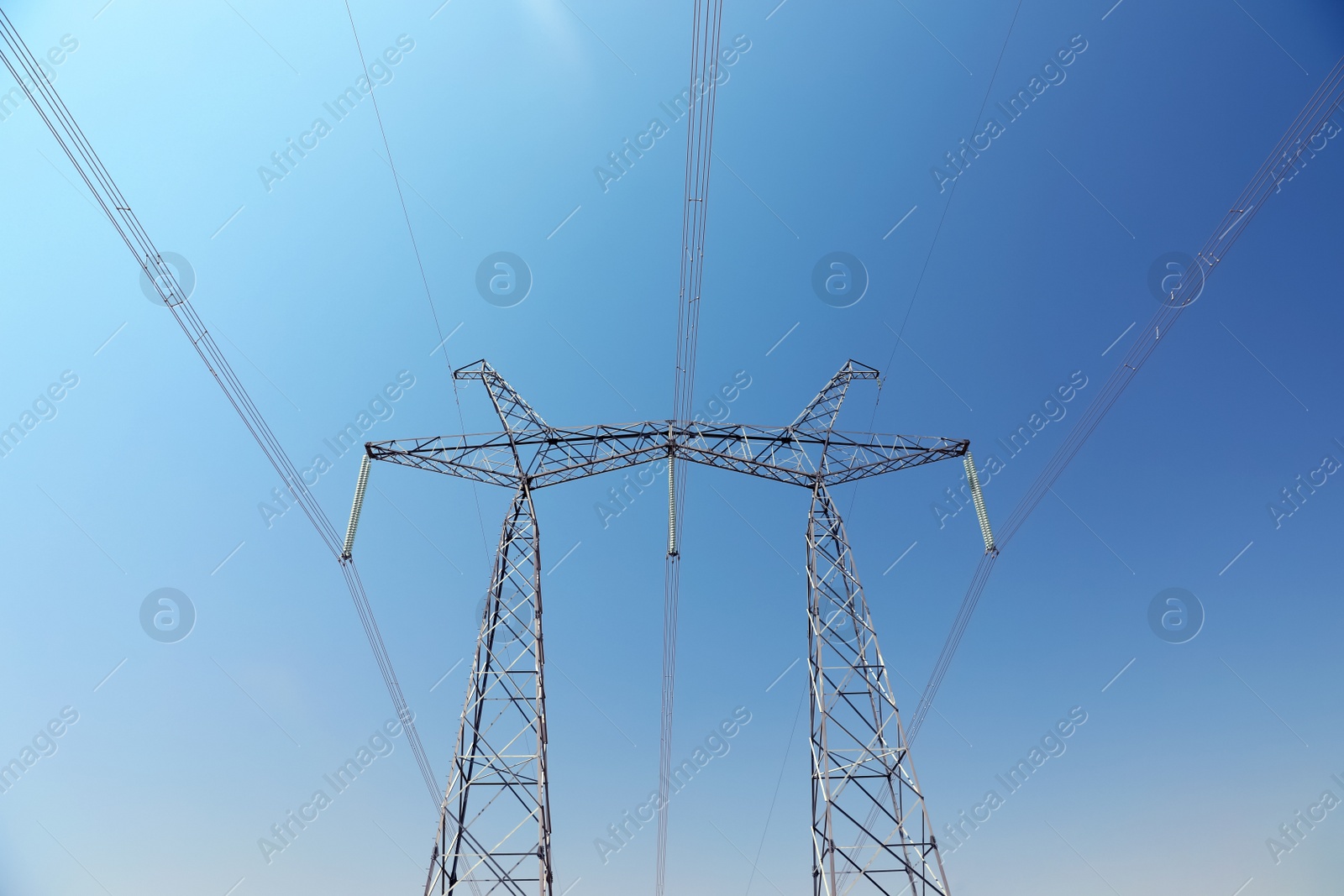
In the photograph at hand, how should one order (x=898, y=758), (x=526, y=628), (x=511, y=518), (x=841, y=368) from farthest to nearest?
(x=841, y=368), (x=511, y=518), (x=526, y=628), (x=898, y=758)

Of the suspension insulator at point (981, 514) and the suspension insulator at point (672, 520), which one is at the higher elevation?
the suspension insulator at point (981, 514)

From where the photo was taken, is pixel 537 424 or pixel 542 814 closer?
pixel 542 814

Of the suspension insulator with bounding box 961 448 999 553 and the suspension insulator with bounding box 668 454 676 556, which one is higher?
the suspension insulator with bounding box 961 448 999 553

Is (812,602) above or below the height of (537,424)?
below

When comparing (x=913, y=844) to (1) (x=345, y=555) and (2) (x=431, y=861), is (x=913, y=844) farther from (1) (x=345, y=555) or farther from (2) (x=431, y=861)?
(1) (x=345, y=555)

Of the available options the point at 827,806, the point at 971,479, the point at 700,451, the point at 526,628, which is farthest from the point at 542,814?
the point at 971,479

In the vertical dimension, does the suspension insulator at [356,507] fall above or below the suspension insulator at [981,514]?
below

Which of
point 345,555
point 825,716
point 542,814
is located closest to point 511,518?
Answer: point 345,555

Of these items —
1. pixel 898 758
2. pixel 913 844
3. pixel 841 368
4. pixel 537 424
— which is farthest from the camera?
pixel 841 368

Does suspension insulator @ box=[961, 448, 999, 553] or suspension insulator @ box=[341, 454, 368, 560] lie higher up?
suspension insulator @ box=[961, 448, 999, 553]

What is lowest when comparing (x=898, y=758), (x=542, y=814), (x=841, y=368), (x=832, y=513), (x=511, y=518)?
(x=542, y=814)
